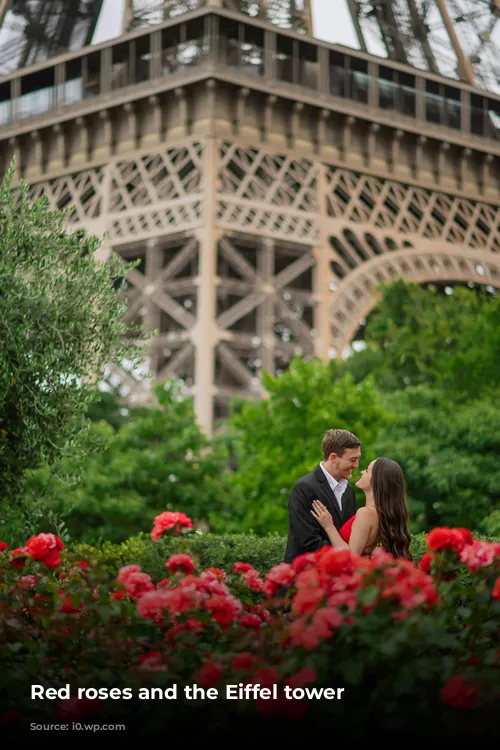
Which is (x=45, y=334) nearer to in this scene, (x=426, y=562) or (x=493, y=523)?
(x=426, y=562)

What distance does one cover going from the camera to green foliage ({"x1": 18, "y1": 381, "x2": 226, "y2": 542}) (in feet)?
80.2

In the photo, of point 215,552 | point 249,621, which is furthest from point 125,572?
point 215,552

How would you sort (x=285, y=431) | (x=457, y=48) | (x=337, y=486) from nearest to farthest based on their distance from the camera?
(x=337, y=486)
(x=285, y=431)
(x=457, y=48)

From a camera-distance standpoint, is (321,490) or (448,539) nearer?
(448,539)

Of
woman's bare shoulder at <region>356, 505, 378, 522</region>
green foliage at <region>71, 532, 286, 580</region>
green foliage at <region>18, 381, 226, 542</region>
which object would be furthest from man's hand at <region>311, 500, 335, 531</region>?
green foliage at <region>18, 381, 226, 542</region>

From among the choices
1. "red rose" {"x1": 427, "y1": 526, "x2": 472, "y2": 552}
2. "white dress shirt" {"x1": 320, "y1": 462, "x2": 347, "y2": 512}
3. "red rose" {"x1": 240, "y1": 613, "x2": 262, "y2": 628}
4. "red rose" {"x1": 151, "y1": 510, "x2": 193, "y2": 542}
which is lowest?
"red rose" {"x1": 240, "y1": 613, "x2": 262, "y2": 628}

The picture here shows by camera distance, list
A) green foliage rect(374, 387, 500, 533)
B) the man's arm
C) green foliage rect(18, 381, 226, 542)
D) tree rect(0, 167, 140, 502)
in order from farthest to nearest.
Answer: green foliage rect(18, 381, 226, 542) < green foliage rect(374, 387, 500, 533) < tree rect(0, 167, 140, 502) < the man's arm

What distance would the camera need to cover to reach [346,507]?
791cm

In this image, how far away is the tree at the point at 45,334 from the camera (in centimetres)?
1244

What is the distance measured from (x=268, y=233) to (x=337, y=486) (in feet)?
73.8

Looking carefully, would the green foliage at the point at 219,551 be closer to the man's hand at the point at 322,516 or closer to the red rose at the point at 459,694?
the man's hand at the point at 322,516

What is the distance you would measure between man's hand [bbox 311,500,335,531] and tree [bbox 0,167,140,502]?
18.3 feet

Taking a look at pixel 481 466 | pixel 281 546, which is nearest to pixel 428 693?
pixel 281 546

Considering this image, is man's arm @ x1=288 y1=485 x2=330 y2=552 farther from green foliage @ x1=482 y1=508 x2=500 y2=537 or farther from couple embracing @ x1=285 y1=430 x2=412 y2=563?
green foliage @ x1=482 y1=508 x2=500 y2=537
